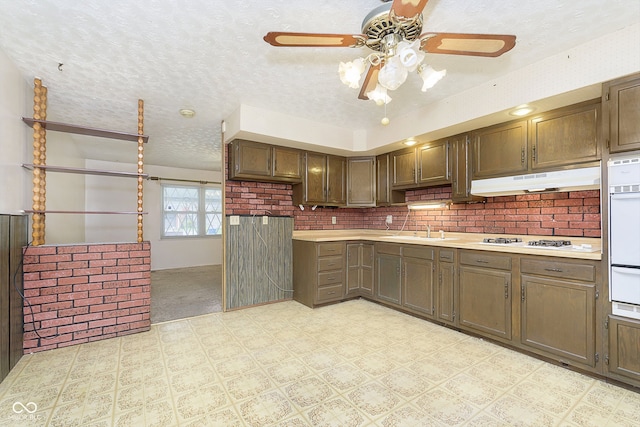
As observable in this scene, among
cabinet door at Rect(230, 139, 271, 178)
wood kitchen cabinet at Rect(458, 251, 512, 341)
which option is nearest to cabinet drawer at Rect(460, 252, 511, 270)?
wood kitchen cabinet at Rect(458, 251, 512, 341)

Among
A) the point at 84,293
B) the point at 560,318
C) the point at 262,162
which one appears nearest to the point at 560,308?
the point at 560,318

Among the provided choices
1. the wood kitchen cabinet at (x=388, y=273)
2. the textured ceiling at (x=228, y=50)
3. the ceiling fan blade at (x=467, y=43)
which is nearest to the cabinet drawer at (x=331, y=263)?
the wood kitchen cabinet at (x=388, y=273)

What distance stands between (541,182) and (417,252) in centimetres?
133

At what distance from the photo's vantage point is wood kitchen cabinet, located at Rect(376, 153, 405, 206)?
4.14 m

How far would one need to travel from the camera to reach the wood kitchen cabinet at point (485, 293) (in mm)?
2521

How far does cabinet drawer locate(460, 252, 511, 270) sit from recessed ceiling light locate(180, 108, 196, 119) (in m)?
3.41

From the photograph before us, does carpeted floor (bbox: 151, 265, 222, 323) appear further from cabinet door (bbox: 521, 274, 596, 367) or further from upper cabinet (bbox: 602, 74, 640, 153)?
upper cabinet (bbox: 602, 74, 640, 153)

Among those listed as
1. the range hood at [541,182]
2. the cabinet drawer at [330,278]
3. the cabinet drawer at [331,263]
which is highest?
the range hood at [541,182]

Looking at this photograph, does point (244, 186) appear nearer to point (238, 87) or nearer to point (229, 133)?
point (229, 133)

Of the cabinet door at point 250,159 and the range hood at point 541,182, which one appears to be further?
the cabinet door at point 250,159

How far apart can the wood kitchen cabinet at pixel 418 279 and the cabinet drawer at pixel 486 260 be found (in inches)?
14.0

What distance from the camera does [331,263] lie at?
3.80 meters

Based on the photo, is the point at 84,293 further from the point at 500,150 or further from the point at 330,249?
the point at 500,150

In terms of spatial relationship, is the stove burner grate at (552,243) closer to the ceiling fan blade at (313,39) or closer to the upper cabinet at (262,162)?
the ceiling fan blade at (313,39)
